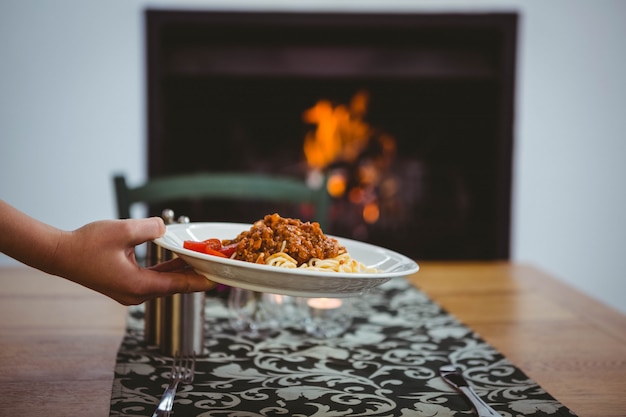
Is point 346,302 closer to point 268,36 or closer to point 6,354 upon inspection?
point 6,354

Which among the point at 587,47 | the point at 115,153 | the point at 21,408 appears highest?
the point at 587,47

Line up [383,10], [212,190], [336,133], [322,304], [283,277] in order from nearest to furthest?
[283,277], [322,304], [212,190], [383,10], [336,133]

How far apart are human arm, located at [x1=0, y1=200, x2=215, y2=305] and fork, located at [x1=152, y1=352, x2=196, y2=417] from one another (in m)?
0.11

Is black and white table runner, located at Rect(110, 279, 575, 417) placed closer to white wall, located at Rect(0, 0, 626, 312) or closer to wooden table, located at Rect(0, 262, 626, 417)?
wooden table, located at Rect(0, 262, 626, 417)

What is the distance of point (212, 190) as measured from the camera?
1.79 metres

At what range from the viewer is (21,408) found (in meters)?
0.78

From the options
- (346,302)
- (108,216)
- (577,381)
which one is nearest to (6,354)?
(346,302)

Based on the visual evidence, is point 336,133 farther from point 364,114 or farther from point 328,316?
point 328,316

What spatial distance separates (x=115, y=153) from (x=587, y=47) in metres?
2.06

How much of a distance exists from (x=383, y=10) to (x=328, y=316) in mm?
1927

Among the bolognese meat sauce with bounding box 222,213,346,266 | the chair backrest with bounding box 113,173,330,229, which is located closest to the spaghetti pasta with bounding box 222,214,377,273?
the bolognese meat sauce with bounding box 222,213,346,266

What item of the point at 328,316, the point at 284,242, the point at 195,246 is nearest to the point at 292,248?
the point at 284,242

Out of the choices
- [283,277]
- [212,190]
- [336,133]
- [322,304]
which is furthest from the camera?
[336,133]

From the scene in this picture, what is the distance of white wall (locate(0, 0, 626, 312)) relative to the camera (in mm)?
2705
